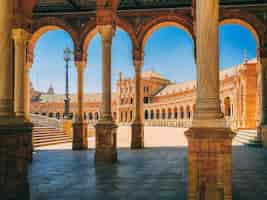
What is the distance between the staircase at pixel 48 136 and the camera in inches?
704

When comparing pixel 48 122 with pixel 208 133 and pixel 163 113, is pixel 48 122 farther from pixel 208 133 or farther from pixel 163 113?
pixel 163 113

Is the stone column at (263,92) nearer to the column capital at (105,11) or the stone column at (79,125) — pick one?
the column capital at (105,11)

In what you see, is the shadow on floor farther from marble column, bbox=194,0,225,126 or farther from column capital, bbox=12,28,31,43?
column capital, bbox=12,28,31,43

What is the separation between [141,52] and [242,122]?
13.4 m

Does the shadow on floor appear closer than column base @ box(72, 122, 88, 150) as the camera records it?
Yes

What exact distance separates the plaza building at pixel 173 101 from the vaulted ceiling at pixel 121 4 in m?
7.92

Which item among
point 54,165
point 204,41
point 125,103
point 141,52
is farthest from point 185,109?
point 204,41

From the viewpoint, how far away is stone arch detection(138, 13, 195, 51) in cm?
1509

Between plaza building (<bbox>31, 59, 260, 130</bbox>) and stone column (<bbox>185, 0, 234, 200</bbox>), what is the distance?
1578 cm

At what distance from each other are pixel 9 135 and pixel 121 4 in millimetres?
11197

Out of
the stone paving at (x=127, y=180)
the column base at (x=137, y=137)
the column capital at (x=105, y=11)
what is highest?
the column capital at (x=105, y=11)

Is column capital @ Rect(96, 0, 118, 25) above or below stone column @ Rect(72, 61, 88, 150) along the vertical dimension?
above

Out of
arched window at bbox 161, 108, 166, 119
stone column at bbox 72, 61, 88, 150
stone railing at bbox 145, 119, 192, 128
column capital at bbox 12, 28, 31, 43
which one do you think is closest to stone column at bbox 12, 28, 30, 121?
column capital at bbox 12, 28, 31, 43

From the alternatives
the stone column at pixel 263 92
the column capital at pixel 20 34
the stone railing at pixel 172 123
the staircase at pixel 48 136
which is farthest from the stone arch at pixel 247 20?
the stone railing at pixel 172 123
